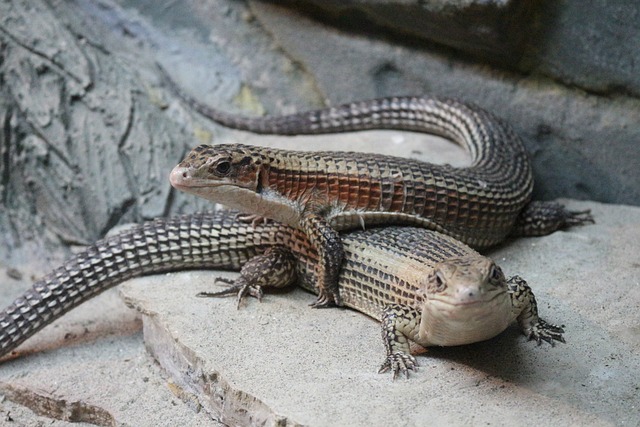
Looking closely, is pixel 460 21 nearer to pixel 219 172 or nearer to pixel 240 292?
pixel 219 172

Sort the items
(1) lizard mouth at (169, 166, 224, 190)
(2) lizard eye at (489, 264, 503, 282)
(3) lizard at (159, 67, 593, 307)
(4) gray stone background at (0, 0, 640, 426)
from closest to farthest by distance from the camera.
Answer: (2) lizard eye at (489, 264, 503, 282), (4) gray stone background at (0, 0, 640, 426), (1) lizard mouth at (169, 166, 224, 190), (3) lizard at (159, 67, 593, 307)

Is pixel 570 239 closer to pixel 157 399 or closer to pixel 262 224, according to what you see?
pixel 262 224

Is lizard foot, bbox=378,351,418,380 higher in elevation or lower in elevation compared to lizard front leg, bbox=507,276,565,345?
lower

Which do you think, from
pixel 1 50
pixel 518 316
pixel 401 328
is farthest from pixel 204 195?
pixel 1 50

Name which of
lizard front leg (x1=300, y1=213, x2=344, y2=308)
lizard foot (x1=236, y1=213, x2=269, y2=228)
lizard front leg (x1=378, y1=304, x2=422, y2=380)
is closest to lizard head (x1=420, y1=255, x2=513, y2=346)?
lizard front leg (x1=378, y1=304, x2=422, y2=380)

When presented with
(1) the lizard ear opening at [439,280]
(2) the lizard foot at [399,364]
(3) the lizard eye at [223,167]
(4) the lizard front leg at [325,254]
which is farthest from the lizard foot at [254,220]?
(1) the lizard ear opening at [439,280]

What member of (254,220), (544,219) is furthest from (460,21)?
(254,220)

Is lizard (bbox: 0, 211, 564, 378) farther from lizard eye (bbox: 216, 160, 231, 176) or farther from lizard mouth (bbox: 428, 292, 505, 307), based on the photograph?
lizard eye (bbox: 216, 160, 231, 176)
